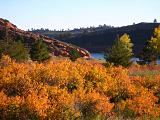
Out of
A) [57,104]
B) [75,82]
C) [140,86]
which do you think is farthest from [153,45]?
[57,104]

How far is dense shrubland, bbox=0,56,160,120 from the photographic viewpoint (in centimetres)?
1792

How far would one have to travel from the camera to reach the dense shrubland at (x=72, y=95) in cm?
1792

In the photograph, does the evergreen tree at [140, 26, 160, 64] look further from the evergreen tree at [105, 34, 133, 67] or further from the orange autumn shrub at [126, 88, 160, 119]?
the orange autumn shrub at [126, 88, 160, 119]

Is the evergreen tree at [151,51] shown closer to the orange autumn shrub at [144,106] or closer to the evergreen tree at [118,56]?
the evergreen tree at [118,56]

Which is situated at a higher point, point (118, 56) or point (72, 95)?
point (72, 95)

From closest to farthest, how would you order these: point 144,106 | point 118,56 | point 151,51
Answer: point 144,106
point 118,56
point 151,51

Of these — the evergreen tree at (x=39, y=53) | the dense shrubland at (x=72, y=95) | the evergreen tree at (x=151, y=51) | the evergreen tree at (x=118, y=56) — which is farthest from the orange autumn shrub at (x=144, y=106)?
the evergreen tree at (x=151, y=51)

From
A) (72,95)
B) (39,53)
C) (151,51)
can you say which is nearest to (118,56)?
(39,53)

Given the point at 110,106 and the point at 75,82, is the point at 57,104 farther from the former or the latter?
the point at 75,82

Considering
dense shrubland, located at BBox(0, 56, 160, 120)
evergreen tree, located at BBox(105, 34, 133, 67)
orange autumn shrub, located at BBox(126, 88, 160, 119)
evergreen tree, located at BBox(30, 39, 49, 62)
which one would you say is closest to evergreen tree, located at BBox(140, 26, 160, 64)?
evergreen tree, located at BBox(105, 34, 133, 67)

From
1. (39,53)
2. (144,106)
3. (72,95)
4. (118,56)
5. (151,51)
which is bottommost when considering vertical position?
(151,51)

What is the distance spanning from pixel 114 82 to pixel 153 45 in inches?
1610

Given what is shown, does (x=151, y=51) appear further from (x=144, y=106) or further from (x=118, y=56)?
(x=144, y=106)

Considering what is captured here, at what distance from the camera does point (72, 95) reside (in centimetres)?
2073
